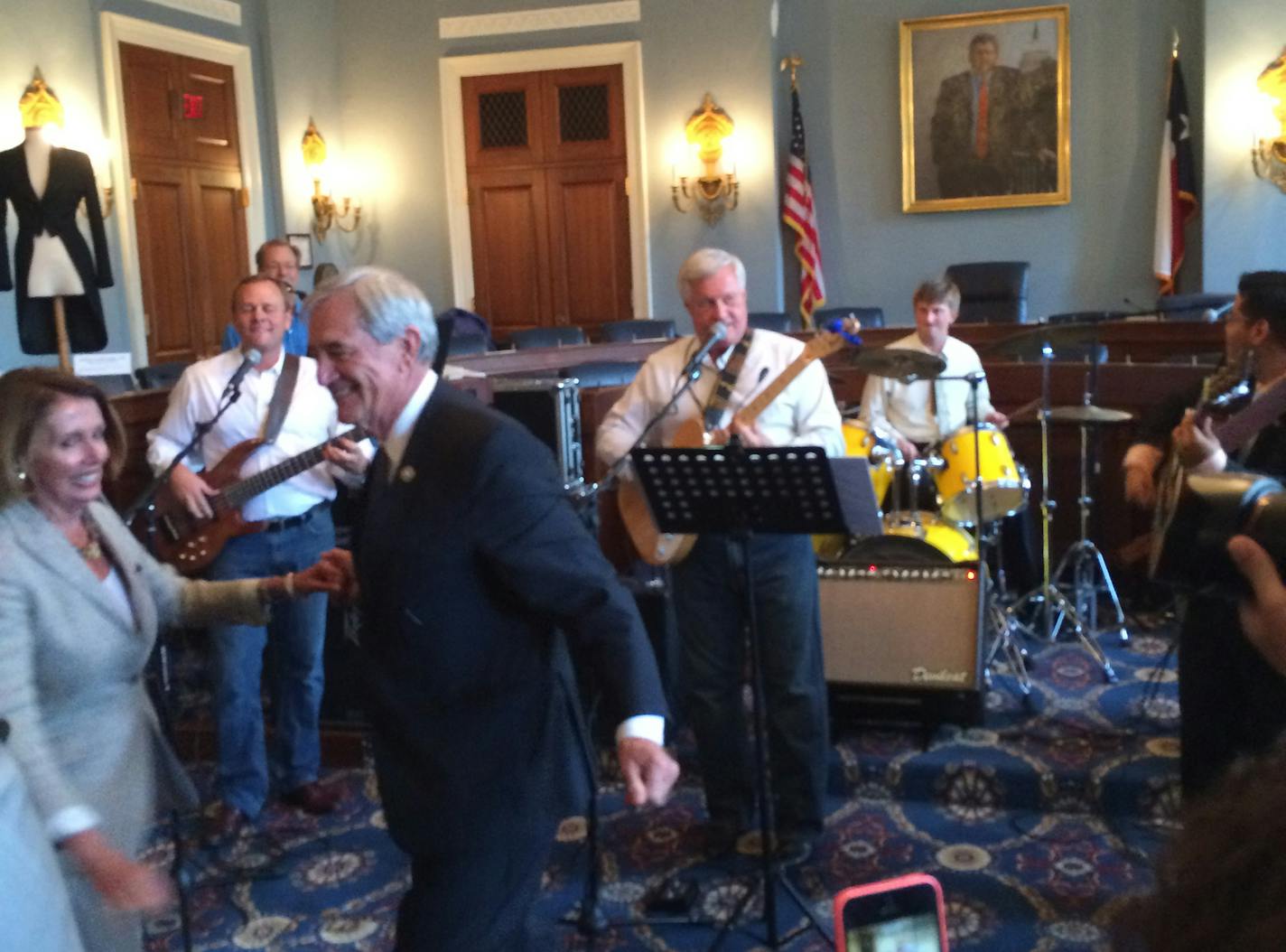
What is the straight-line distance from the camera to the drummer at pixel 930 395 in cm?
539

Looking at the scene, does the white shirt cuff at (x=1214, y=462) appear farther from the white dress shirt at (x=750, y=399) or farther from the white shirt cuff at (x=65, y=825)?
the white shirt cuff at (x=65, y=825)

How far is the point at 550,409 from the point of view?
4789mm

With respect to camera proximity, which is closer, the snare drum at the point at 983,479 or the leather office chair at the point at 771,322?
the snare drum at the point at 983,479

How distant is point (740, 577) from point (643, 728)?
1536 mm

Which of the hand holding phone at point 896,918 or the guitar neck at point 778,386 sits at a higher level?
the guitar neck at point 778,386

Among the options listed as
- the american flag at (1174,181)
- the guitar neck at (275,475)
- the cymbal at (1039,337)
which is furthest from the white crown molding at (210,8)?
the american flag at (1174,181)

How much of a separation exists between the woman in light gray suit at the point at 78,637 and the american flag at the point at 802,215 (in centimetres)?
866

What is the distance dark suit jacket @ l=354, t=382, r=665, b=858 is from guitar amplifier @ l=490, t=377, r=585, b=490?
265 cm

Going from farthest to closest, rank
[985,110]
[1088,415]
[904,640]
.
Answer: [985,110] < [1088,415] < [904,640]

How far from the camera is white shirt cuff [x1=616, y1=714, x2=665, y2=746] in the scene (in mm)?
2025

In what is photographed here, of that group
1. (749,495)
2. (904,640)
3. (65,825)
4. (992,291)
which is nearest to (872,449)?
(904,640)

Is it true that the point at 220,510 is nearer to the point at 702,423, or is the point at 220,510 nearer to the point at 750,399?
the point at 702,423

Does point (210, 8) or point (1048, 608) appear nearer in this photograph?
point (1048, 608)

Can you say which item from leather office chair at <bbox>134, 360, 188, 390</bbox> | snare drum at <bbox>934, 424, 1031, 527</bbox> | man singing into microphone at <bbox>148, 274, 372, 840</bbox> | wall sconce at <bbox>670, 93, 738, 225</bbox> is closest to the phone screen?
man singing into microphone at <bbox>148, 274, 372, 840</bbox>
